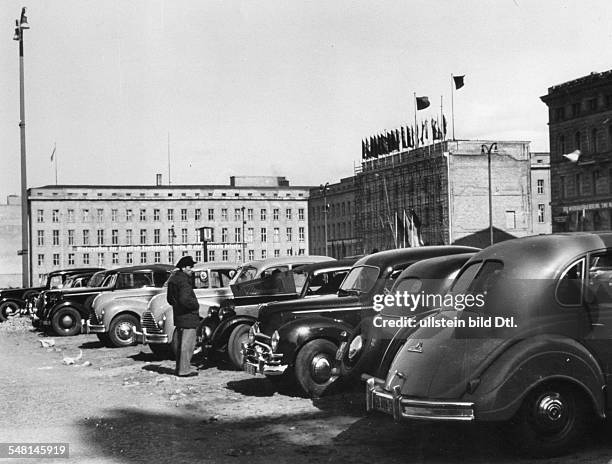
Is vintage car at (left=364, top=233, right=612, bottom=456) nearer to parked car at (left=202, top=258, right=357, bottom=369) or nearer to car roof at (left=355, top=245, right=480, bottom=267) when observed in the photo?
car roof at (left=355, top=245, right=480, bottom=267)

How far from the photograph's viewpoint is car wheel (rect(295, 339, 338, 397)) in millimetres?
10516

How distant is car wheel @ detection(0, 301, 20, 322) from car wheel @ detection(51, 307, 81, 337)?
11.6m

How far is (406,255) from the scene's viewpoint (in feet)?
36.6

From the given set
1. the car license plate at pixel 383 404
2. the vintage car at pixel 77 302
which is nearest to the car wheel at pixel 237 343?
the car license plate at pixel 383 404

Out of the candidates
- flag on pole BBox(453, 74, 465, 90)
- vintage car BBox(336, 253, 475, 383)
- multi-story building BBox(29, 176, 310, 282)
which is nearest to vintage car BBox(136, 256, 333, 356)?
vintage car BBox(336, 253, 475, 383)

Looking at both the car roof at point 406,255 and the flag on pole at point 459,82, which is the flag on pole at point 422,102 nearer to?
the flag on pole at point 459,82

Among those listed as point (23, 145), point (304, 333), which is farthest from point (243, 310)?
point (23, 145)

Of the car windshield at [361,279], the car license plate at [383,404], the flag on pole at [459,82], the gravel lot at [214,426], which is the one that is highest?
the flag on pole at [459,82]

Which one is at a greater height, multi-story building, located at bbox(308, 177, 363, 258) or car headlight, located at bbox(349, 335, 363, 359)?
multi-story building, located at bbox(308, 177, 363, 258)

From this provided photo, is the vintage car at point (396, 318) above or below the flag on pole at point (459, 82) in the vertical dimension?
below

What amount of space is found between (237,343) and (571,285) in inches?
268

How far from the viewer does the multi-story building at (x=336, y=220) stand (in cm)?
11656

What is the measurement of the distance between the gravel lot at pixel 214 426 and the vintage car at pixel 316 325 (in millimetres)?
352

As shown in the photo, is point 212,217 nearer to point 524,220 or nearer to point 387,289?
point 524,220
